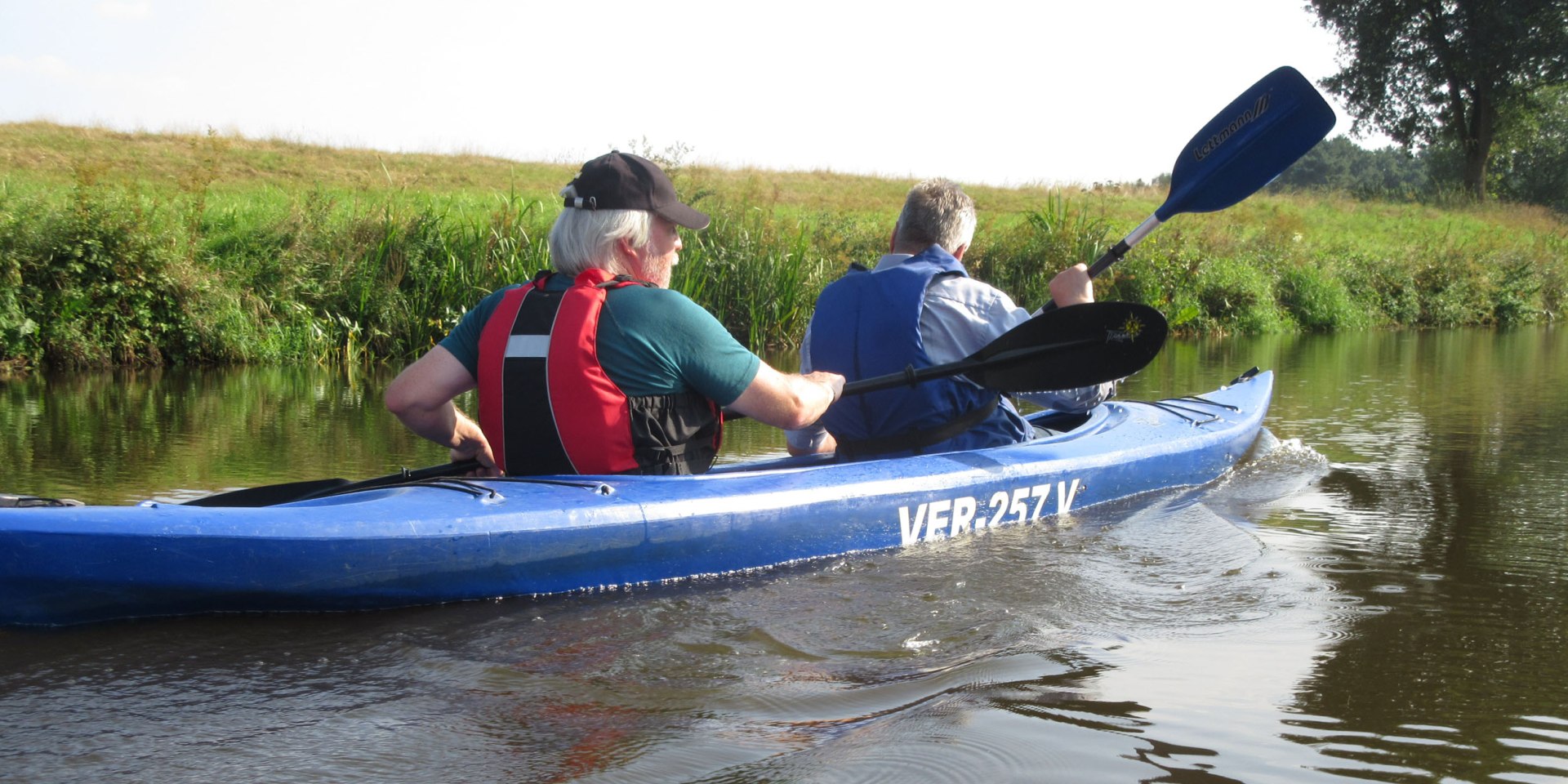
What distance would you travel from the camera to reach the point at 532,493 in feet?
10.4

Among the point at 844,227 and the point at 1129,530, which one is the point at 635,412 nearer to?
the point at 1129,530

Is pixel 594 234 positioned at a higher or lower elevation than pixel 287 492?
higher

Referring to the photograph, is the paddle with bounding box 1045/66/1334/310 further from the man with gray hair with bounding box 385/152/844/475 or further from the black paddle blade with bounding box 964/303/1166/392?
the man with gray hair with bounding box 385/152/844/475

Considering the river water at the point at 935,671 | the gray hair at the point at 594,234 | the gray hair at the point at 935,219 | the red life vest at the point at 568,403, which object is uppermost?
the gray hair at the point at 935,219

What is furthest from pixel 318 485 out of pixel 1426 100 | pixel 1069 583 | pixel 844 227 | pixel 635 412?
pixel 1426 100

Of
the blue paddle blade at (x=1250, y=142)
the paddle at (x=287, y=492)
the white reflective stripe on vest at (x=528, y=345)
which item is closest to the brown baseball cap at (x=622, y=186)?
the white reflective stripe on vest at (x=528, y=345)

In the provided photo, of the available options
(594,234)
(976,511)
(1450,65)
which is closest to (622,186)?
(594,234)

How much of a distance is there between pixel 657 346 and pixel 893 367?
115cm

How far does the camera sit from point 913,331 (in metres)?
4.00

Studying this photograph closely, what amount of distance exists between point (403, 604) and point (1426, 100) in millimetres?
36678

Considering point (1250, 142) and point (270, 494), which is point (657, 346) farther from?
point (1250, 142)

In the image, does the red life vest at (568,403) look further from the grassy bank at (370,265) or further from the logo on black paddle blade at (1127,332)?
the grassy bank at (370,265)

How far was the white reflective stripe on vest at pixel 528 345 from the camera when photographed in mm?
3088

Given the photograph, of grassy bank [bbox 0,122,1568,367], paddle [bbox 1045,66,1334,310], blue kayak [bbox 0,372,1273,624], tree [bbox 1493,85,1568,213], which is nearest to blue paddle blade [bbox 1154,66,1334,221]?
paddle [bbox 1045,66,1334,310]
